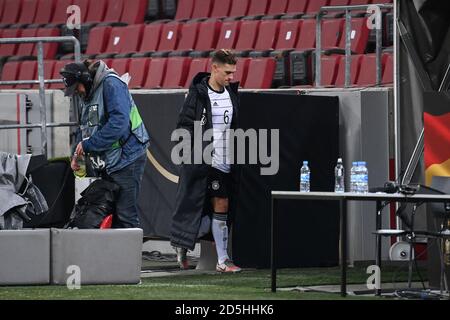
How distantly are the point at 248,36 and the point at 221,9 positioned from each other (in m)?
1.95

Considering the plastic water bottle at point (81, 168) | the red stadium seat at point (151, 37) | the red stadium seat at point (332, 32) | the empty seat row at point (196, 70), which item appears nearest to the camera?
the plastic water bottle at point (81, 168)

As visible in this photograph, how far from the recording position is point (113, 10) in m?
22.9

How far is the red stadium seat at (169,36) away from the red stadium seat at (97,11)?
Result: 234 cm

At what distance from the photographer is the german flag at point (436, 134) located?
11.0 meters

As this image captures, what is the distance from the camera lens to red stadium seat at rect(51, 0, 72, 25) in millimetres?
23016

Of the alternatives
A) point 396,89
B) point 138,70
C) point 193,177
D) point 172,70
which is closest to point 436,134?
point 396,89

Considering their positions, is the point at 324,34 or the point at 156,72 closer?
the point at 324,34

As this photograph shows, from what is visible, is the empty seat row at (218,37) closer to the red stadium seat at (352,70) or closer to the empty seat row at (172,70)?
the empty seat row at (172,70)

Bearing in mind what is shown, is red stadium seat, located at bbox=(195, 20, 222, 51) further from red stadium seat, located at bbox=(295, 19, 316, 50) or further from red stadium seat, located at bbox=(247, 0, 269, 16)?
red stadium seat, located at bbox=(295, 19, 316, 50)

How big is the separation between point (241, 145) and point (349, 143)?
128 centimetres

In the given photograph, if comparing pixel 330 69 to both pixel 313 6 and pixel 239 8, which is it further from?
pixel 239 8

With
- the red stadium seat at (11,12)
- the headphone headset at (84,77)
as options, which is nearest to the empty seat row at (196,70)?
the red stadium seat at (11,12)

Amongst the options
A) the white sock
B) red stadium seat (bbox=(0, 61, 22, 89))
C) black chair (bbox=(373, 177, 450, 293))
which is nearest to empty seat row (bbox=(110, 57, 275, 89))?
red stadium seat (bbox=(0, 61, 22, 89))
